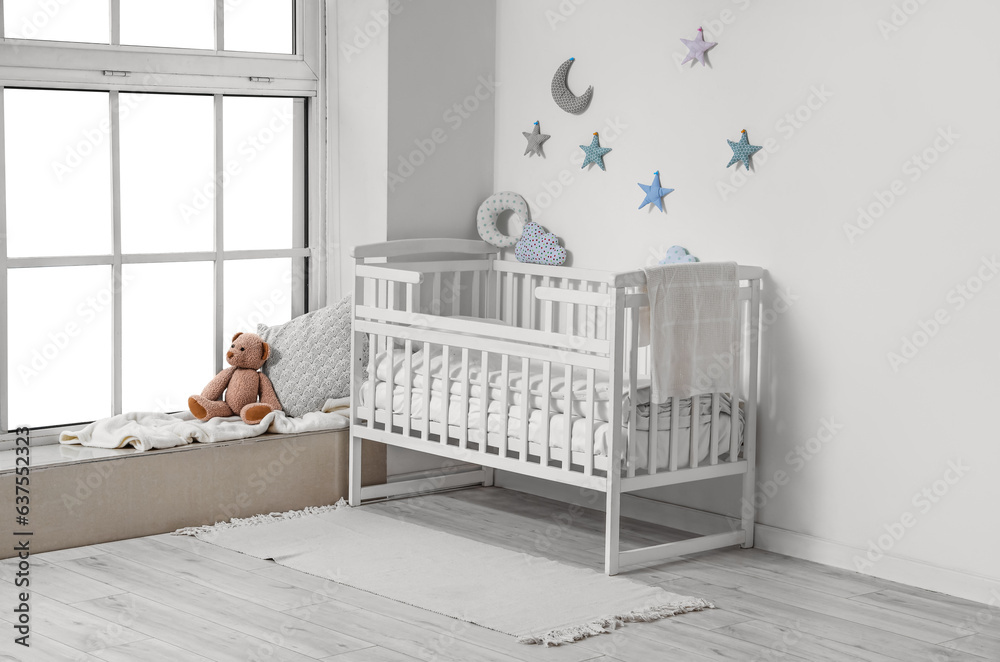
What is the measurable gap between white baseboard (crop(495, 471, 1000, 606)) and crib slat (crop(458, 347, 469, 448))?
24.1 inches

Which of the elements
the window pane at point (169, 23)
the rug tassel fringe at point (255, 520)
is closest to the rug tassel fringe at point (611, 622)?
the rug tassel fringe at point (255, 520)

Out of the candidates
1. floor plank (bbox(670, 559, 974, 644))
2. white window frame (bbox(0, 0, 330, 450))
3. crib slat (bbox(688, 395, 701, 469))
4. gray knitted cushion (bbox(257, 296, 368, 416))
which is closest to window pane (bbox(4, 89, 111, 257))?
white window frame (bbox(0, 0, 330, 450))

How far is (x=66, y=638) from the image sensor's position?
98.3 inches

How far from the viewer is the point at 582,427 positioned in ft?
9.95

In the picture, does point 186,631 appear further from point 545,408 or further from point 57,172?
point 57,172

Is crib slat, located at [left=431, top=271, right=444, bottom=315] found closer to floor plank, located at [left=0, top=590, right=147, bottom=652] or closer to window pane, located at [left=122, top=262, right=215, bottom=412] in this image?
window pane, located at [left=122, top=262, right=215, bottom=412]

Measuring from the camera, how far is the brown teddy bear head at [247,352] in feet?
12.0

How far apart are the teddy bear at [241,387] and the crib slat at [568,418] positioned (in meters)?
1.06

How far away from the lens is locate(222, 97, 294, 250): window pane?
3.81m

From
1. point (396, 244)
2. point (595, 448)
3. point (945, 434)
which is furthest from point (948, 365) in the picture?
point (396, 244)

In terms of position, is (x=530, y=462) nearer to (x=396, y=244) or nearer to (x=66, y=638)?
(x=396, y=244)

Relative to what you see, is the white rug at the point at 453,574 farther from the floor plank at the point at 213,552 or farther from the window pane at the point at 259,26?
the window pane at the point at 259,26

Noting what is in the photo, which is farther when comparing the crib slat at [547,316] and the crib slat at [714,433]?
the crib slat at [547,316]

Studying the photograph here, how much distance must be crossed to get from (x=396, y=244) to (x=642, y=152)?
32.0 inches
